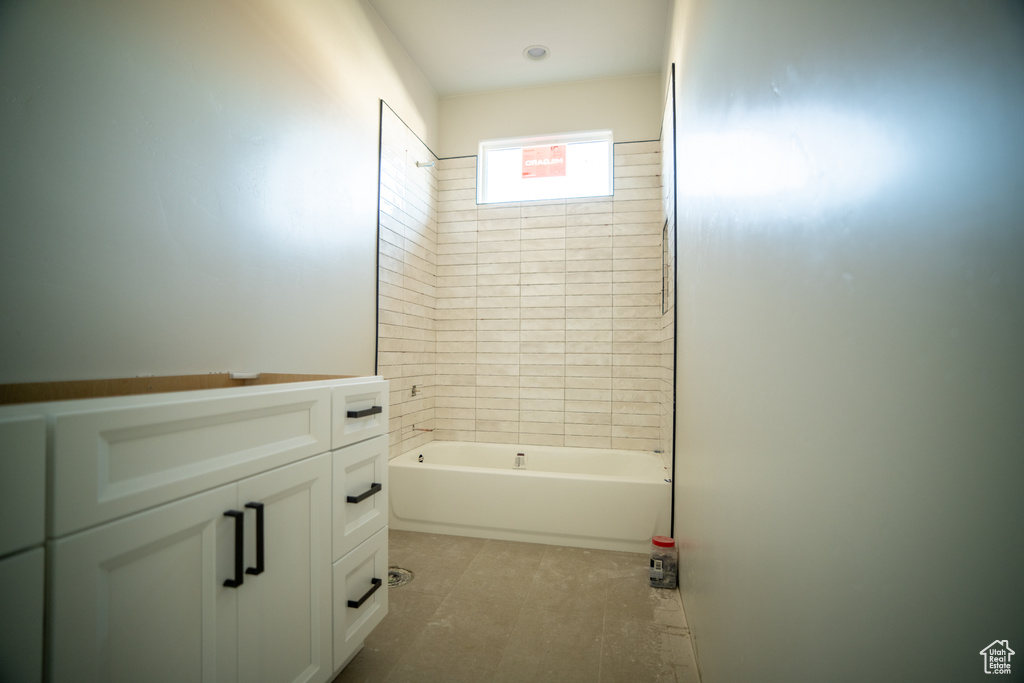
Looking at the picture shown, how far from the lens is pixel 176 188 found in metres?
1.67

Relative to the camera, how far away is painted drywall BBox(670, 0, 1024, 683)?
35 centimetres

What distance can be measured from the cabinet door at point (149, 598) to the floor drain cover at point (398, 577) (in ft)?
4.33

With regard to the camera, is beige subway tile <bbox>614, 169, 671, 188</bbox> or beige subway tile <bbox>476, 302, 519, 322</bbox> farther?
beige subway tile <bbox>476, 302, 519, 322</bbox>

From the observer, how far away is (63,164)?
1338 millimetres

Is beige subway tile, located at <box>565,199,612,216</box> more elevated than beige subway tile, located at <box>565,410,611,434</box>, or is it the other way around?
beige subway tile, located at <box>565,199,612,216</box>

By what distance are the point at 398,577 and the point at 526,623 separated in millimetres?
725

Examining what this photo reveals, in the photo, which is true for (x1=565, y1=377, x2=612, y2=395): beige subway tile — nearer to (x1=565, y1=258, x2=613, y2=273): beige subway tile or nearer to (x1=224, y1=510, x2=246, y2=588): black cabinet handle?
(x1=565, y1=258, x2=613, y2=273): beige subway tile

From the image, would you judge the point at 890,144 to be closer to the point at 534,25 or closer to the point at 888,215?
the point at 888,215

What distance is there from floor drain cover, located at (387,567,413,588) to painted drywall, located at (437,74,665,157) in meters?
3.09

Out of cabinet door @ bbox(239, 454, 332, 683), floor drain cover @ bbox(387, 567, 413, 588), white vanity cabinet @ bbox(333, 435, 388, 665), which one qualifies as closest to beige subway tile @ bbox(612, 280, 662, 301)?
floor drain cover @ bbox(387, 567, 413, 588)

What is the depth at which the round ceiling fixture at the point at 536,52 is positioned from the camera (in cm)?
342

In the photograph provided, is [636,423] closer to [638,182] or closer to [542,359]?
[542,359]

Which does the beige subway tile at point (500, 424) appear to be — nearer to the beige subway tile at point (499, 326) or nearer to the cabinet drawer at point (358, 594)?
the beige subway tile at point (499, 326)

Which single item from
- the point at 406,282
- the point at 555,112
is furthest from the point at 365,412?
the point at 555,112
